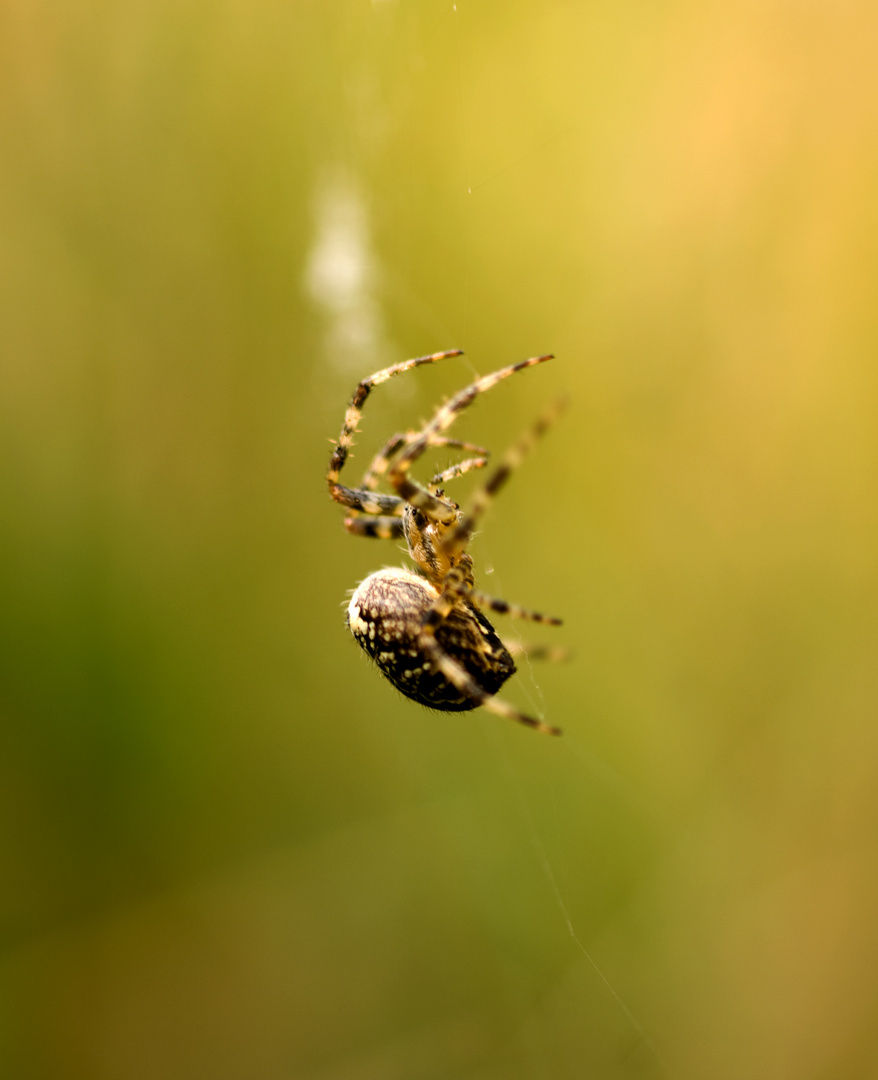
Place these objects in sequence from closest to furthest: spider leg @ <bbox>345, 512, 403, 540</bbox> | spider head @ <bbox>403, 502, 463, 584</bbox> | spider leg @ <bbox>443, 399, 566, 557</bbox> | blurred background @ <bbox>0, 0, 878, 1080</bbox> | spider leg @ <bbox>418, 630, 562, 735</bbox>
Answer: spider leg @ <bbox>443, 399, 566, 557</bbox> → spider leg @ <bbox>418, 630, 562, 735</bbox> → spider head @ <bbox>403, 502, 463, 584</bbox> → spider leg @ <bbox>345, 512, 403, 540</bbox> → blurred background @ <bbox>0, 0, 878, 1080</bbox>

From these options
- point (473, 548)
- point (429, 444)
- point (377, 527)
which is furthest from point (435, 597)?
point (473, 548)

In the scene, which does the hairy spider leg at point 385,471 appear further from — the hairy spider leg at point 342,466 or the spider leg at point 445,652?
the spider leg at point 445,652

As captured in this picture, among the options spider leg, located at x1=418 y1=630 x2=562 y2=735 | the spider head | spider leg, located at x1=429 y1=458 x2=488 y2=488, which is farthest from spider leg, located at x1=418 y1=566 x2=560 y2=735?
spider leg, located at x1=429 y1=458 x2=488 y2=488

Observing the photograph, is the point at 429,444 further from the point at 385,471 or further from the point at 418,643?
the point at 418,643

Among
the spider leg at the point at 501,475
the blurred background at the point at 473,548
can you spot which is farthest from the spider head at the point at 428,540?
the blurred background at the point at 473,548

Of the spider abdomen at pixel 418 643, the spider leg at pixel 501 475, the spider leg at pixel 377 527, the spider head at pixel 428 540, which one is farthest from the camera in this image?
the spider leg at pixel 377 527

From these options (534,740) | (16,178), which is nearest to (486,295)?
(534,740)

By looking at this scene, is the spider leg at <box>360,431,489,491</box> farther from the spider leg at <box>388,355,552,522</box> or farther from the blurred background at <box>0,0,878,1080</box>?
the blurred background at <box>0,0,878,1080</box>
